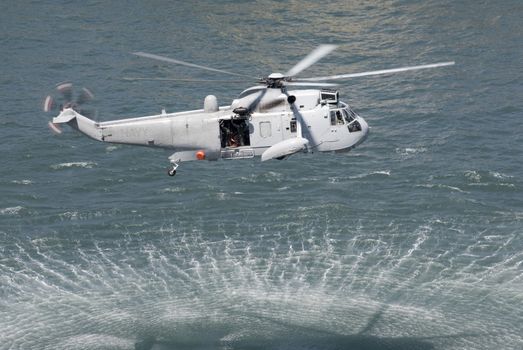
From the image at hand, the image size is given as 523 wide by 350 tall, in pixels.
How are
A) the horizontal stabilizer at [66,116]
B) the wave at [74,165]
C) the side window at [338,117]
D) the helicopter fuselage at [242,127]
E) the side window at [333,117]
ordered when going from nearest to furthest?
the helicopter fuselage at [242,127]
the side window at [333,117]
the side window at [338,117]
the horizontal stabilizer at [66,116]
the wave at [74,165]

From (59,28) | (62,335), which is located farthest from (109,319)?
(59,28)

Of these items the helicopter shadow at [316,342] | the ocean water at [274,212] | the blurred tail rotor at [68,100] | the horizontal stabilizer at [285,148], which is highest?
the blurred tail rotor at [68,100]

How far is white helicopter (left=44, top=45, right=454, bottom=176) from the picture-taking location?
248 feet

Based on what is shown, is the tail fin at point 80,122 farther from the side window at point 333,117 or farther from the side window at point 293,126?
the side window at point 333,117

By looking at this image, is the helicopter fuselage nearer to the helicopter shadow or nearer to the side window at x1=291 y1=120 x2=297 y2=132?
the side window at x1=291 y1=120 x2=297 y2=132

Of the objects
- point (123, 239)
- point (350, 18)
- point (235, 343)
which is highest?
point (350, 18)

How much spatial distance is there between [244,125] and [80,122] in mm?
11731

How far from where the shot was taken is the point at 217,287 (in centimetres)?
9831

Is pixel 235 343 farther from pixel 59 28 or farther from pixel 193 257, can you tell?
pixel 59 28

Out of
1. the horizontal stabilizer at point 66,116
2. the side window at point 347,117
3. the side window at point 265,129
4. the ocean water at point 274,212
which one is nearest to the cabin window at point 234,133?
the side window at point 265,129

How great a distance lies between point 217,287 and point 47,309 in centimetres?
1516

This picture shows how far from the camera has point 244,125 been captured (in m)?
76.0

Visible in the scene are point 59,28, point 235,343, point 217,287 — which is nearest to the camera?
point 235,343

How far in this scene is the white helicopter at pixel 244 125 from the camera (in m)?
75.6
